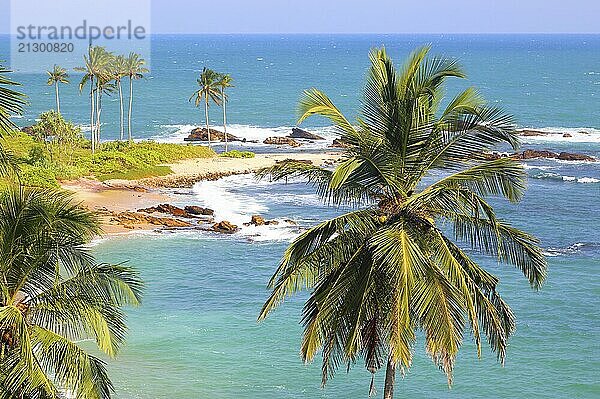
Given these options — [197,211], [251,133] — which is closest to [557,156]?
[251,133]

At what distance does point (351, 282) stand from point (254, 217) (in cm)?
3368

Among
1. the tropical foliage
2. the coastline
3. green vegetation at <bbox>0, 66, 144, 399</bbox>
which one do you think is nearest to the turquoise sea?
the coastline

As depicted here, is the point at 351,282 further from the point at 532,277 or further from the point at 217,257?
the point at 217,257

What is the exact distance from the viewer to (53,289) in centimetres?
1265

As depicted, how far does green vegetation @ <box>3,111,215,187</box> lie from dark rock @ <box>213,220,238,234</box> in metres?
11.6

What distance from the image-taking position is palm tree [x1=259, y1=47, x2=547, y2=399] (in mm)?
12852

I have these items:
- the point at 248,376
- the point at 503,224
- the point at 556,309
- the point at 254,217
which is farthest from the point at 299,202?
the point at 503,224

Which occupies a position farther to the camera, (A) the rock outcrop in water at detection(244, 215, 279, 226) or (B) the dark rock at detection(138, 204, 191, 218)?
(B) the dark rock at detection(138, 204, 191, 218)

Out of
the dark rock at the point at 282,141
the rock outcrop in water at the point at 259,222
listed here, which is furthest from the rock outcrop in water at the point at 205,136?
the rock outcrop in water at the point at 259,222

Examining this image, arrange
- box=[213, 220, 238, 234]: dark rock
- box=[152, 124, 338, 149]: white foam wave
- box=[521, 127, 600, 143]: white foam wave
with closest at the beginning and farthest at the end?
box=[213, 220, 238, 234]: dark rock → box=[152, 124, 338, 149]: white foam wave → box=[521, 127, 600, 143]: white foam wave

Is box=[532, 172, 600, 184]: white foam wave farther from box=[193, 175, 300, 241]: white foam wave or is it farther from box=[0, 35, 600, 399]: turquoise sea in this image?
box=[193, 175, 300, 241]: white foam wave

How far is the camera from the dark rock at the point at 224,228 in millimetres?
44562

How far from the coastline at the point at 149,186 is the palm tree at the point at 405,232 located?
23.7 m

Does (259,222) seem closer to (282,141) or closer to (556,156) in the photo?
(556,156)
